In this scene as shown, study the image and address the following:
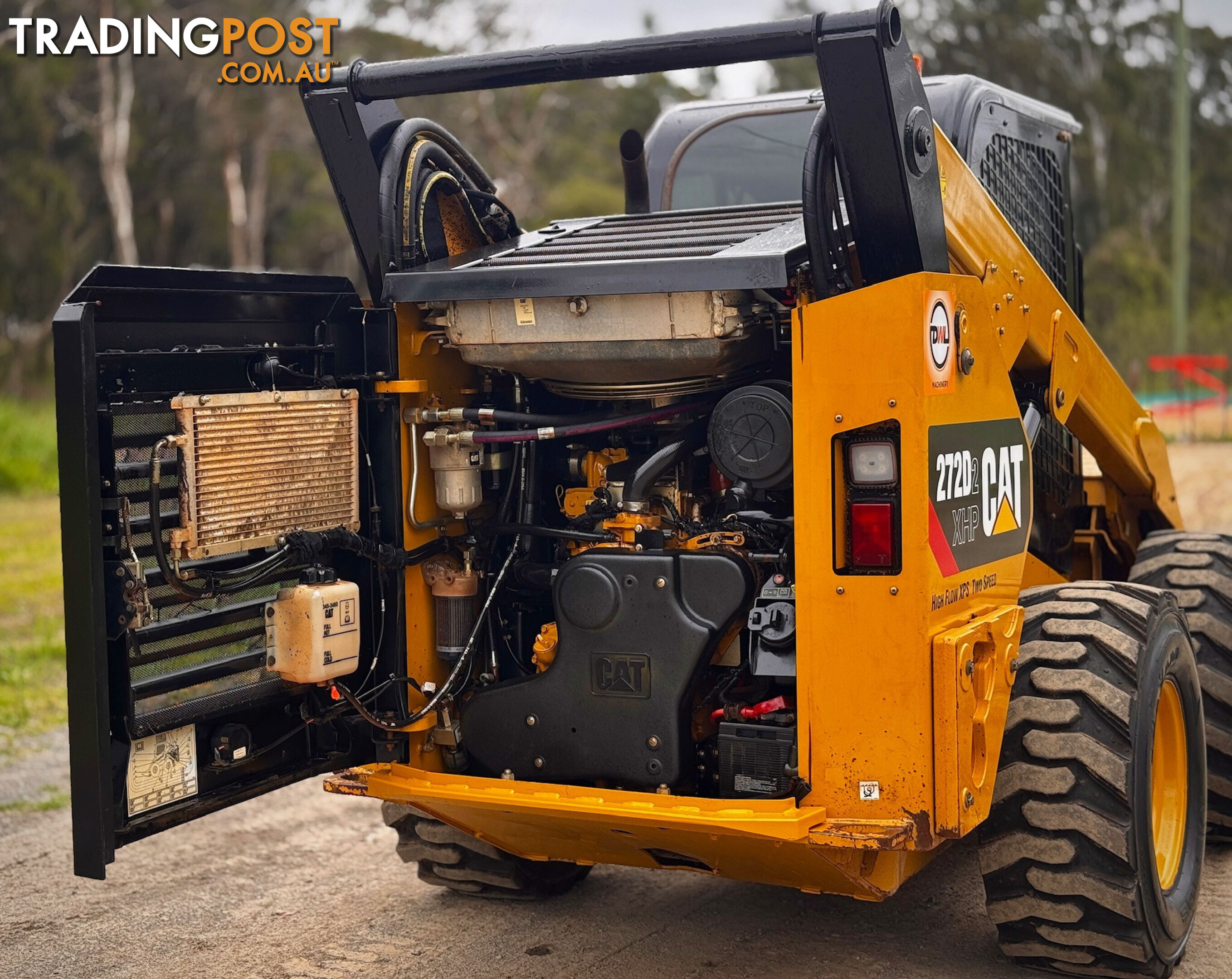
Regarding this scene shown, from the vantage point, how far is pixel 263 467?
4035 millimetres

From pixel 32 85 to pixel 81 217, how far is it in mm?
4134

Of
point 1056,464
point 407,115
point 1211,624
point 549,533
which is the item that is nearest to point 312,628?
point 549,533

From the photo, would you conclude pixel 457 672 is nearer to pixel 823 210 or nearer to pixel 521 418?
pixel 521 418

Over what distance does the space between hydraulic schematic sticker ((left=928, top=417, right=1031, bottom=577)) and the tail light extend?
9 cm

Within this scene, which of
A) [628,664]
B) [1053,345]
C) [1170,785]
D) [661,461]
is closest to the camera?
[628,664]

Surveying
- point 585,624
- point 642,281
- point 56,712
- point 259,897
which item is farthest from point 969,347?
point 56,712

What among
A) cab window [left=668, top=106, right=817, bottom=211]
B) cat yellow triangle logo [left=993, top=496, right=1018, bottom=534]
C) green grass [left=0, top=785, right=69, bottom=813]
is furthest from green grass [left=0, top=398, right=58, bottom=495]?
cat yellow triangle logo [left=993, top=496, right=1018, bottom=534]

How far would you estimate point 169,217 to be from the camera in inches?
1547

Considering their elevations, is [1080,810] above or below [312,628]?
below

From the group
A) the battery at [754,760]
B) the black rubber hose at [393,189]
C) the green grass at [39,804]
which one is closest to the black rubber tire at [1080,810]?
the battery at [754,760]

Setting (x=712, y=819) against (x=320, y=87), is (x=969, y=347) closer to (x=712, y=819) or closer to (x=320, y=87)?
(x=712, y=819)

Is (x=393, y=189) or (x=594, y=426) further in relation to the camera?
(x=393, y=189)

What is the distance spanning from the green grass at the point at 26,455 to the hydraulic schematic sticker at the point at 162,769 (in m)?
14.9

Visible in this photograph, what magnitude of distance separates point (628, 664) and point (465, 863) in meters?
1.37
